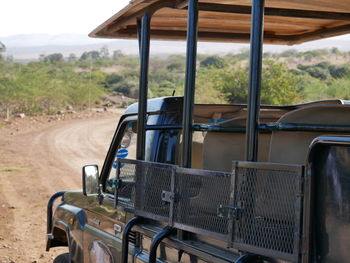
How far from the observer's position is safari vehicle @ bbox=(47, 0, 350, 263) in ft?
6.88

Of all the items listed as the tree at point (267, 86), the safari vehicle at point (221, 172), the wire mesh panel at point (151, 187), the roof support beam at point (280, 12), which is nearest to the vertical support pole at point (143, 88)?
the safari vehicle at point (221, 172)

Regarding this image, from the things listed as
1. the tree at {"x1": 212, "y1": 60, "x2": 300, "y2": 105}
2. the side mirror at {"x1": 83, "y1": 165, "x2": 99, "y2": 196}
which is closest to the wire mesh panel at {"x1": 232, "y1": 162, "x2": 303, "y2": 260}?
the side mirror at {"x1": 83, "y1": 165, "x2": 99, "y2": 196}

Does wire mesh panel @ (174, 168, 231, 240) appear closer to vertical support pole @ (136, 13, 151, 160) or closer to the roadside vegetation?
vertical support pole @ (136, 13, 151, 160)

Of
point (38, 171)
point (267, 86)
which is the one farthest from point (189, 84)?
point (38, 171)

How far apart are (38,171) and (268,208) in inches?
584

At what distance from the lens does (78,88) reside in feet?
114

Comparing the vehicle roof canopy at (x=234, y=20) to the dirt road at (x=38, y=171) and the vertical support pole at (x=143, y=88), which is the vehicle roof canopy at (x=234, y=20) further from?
the dirt road at (x=38, y=171)

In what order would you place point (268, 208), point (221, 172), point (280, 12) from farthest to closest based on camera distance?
1. point (280, 12)
2. point (221, 172)
3. point (268, 208)

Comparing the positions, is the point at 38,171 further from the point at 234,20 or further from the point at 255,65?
the point at 255,65

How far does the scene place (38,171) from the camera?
16672 millimetres

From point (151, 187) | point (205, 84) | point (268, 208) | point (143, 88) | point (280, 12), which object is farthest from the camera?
point (205, 84)

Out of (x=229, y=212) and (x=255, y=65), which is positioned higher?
(x=255, y=65)

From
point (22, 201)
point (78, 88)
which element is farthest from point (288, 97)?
point (78, 88)

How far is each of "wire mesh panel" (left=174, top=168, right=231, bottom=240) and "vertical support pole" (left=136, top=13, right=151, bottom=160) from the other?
63 cm
